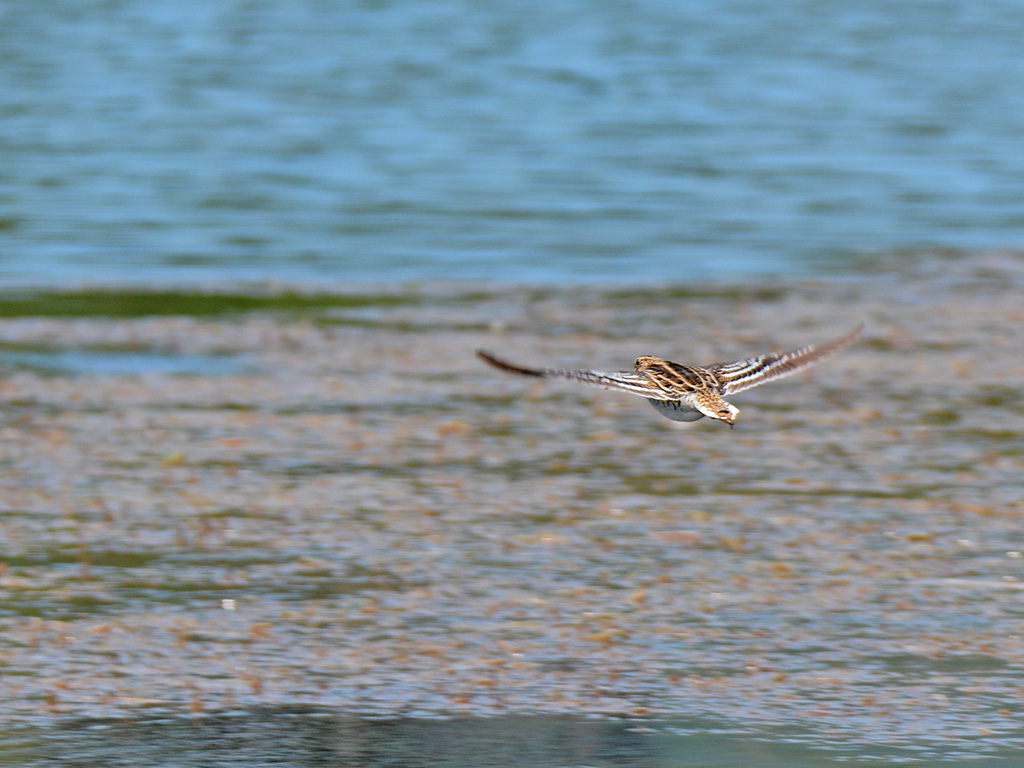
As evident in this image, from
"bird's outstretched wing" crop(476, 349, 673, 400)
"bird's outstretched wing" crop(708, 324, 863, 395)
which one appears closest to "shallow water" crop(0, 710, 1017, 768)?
"bird's outstretched wing" crop(708, 324, 863, 395)

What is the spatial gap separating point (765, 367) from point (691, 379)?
14.3 inches

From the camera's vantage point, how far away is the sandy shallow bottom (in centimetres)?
657

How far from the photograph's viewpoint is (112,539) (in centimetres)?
812

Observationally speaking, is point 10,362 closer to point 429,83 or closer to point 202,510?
point 202,510

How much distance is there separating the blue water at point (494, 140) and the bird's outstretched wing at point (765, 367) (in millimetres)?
8062

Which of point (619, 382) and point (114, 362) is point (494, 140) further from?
point (619, 382)

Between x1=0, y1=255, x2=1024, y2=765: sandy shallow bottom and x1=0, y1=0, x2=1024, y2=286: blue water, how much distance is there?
2326 millimetres

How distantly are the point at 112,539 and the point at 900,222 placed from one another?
9.18 m

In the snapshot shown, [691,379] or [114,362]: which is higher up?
[691,379]

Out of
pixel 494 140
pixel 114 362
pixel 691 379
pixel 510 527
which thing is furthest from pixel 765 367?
pixel 494 140

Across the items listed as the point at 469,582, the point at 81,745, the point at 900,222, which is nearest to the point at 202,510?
the point at 469,582

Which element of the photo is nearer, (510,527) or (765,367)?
(765,367)

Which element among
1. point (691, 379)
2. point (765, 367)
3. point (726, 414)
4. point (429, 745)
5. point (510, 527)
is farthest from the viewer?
point (510, 527)

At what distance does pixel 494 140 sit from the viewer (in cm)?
1975
